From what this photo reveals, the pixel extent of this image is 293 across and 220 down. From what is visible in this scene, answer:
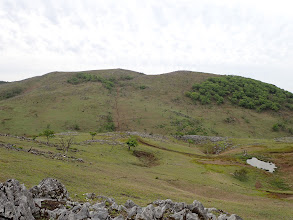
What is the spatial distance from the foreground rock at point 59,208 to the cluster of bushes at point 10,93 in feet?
452

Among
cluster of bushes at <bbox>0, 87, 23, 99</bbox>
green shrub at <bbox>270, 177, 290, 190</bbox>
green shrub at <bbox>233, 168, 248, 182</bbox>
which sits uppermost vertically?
cluster of bushes at <bbox>0, 87, 23, 99</bbox>

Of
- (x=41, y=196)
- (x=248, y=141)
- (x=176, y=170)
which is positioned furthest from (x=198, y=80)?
(x=41, y=196)

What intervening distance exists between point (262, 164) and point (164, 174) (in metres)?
29.6

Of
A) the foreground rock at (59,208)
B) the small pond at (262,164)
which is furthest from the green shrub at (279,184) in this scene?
the foreground rock at (59,208)

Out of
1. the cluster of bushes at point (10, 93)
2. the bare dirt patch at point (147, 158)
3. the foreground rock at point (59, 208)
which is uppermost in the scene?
the cluster of bushes at point (10, 93)

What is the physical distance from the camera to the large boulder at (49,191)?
1341 cm

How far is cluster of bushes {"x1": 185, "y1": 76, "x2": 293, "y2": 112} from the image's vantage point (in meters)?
128

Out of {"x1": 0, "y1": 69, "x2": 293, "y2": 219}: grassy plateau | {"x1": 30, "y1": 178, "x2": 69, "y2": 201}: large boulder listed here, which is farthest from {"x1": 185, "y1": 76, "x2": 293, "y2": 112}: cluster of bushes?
{"x1": 30, "y1": 178, "x2": 69, "y2": 201}: large boulder

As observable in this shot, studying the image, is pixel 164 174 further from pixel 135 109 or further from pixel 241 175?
pixel 135 109

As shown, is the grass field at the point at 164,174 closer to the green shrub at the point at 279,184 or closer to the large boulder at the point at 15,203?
the green shrub at the point at 279,184

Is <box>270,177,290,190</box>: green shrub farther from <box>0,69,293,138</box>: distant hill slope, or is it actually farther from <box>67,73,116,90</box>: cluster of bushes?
<box>67,73,116,90</box>: cluster of bushes

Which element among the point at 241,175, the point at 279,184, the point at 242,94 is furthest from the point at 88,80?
the point at 279,184

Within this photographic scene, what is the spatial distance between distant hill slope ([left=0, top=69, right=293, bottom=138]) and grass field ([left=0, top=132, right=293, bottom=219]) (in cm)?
3219

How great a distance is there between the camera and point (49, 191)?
45.0ft
